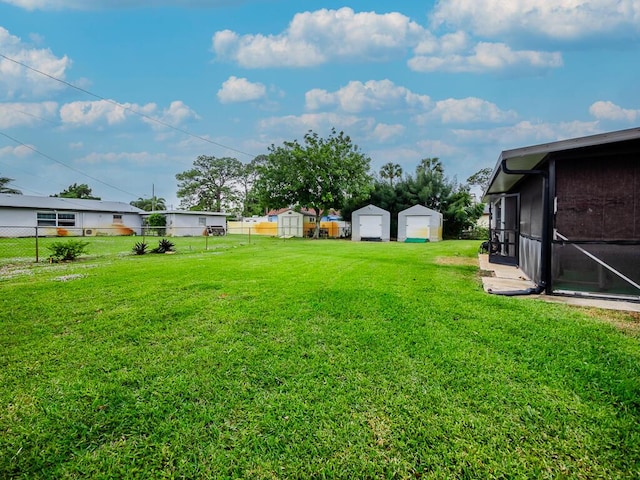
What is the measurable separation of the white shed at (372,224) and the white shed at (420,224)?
114cm

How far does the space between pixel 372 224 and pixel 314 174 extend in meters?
5.66

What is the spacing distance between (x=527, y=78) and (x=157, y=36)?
58.2ft

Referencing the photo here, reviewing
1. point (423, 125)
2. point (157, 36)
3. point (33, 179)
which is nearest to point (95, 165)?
point (33, 179)

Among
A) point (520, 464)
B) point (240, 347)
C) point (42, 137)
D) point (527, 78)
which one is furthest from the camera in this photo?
point (42, 137)

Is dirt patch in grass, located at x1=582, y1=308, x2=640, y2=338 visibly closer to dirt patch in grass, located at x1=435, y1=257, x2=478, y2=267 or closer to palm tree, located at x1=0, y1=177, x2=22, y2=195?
dirt patch in grass, located at x1=435, y1=257, x2=478, y2=267

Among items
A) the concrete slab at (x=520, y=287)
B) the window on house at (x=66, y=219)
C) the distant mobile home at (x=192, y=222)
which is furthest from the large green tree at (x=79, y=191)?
the concrete slab at (x=520, y=287)

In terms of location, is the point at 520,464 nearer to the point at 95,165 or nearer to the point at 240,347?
the point at 240,347

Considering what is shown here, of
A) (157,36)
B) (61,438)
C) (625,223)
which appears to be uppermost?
(157,36)

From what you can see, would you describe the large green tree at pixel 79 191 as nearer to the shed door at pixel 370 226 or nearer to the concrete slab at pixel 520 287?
the shed door at pixel 370 226

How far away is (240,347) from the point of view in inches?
110

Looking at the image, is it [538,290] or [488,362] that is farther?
[538,290]

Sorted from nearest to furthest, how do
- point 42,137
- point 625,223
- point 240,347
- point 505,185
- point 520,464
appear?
1. point 520,464
2. point 240,347
3. point 625,223
4. point 505,185
5. point 42,137

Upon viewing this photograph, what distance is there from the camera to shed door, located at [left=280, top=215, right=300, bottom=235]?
2823 centimetres

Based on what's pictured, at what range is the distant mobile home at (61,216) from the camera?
20.6 m
